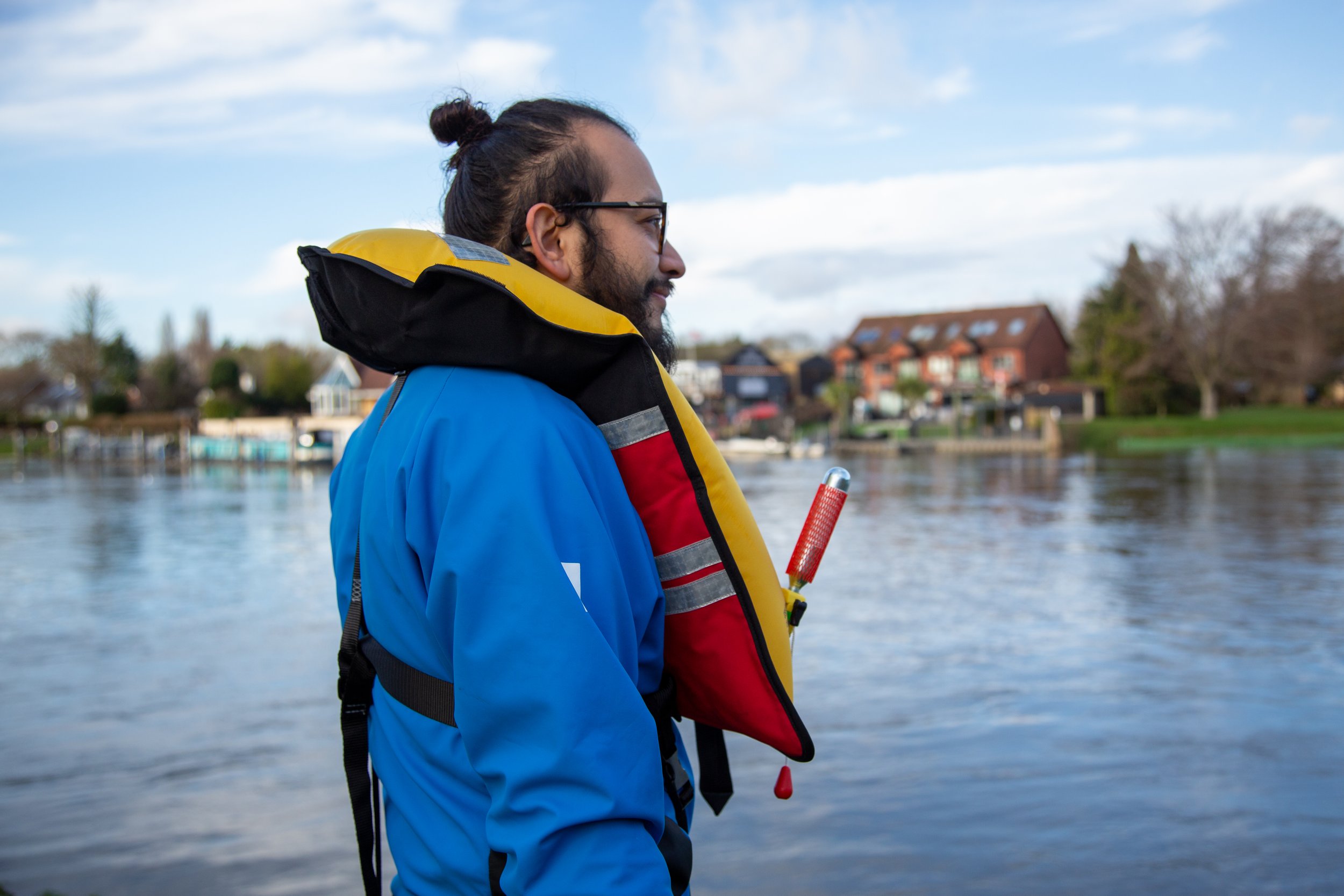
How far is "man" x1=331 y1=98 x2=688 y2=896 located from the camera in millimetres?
1164

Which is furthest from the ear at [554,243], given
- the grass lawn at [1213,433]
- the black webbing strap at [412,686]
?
the grass lawn at [1213,433]

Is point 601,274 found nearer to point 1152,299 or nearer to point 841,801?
point 841,801

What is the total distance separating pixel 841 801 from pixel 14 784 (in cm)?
Answer: 508

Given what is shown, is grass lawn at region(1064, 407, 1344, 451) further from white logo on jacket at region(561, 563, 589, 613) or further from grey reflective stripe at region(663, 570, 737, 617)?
white logo on jacket at region(561, 563, 589, 613)

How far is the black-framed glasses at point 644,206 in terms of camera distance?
1582 millimetres

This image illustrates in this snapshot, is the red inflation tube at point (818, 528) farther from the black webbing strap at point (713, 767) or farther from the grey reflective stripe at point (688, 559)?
the grey reflective stripe at point (688, 559)

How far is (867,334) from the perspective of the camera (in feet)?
276

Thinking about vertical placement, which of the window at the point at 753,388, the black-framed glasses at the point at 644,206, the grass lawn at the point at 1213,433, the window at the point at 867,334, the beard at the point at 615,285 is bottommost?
the grass lawn at the point at 1213,433

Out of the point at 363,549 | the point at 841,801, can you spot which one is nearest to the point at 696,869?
the point at 841,801

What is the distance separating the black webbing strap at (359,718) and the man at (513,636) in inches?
2.2

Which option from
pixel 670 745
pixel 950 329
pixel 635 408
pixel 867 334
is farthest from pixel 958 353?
pixel 635 408

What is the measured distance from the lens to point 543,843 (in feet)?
3.75

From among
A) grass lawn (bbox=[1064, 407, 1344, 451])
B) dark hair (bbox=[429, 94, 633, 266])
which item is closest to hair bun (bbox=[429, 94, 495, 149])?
dark hair (bbox=[429, 94, 633, 266])

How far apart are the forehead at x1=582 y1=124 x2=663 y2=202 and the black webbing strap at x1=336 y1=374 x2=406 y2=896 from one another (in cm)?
44
